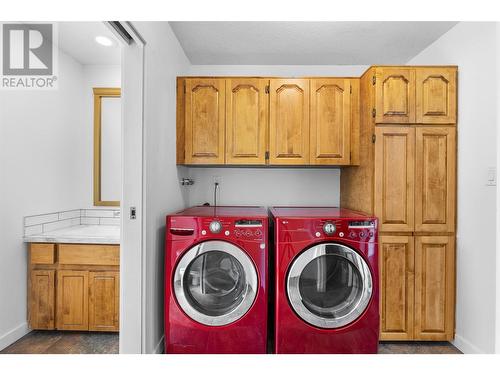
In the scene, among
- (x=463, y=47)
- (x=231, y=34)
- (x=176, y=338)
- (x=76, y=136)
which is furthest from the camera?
(x=76, y=136)

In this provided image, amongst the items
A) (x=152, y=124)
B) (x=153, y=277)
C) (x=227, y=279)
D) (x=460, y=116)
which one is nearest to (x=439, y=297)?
(x=460, y=116)

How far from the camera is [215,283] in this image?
2.01m

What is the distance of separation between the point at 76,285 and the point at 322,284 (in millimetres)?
1821

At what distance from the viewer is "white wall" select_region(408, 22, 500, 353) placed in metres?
1.96

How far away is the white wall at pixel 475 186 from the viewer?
1.96m

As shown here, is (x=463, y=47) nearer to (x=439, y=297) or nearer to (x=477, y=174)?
(x=477, y=174)

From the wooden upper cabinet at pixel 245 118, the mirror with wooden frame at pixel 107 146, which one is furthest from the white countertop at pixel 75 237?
the wooden upper cabinet at pixel 245 118

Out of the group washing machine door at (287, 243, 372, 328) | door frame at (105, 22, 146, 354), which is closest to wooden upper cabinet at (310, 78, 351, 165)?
washing machine door at (287, 243, 372, 328)

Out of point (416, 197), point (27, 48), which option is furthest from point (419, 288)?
point (27, 48)

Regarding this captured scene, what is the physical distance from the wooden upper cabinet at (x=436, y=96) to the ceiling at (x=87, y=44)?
7.35 feet

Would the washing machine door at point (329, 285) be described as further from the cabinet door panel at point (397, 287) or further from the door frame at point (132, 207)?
the door frame at point (132, 207)

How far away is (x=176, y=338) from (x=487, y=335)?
1.99 metres

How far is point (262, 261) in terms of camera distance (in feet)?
6.45

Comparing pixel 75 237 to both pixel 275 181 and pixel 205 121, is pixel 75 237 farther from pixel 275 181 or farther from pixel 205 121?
pixel 275 181
